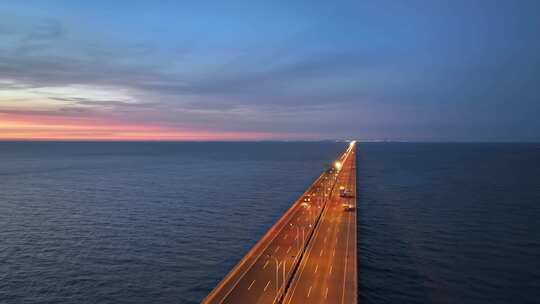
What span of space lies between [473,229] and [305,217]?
3725 cm

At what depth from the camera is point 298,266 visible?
54844mm

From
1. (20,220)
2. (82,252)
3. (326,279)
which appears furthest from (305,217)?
(20,220)

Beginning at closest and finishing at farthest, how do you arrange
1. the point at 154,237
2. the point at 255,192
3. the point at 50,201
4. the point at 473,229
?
the point at 154,237, the point at 473,229, the point at 50,201, the point at 255,192

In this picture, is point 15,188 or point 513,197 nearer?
point 513,197

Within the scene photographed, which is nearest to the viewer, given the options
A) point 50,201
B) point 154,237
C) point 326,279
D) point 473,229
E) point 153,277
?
point 326,279

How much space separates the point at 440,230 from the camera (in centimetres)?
8400

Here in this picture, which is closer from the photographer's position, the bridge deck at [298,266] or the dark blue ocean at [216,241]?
the bridge deck at [298,266]

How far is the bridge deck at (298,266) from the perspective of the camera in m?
Result: 45.7

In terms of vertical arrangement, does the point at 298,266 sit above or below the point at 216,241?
above

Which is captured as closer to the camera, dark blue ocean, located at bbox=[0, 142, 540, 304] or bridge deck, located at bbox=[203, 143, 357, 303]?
bridge deck, located at bbox=[203, 143, 357, 303]

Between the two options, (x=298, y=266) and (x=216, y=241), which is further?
(x=216, y=241)

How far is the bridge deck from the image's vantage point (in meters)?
45.7

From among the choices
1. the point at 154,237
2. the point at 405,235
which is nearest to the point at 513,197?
the point at 405,235

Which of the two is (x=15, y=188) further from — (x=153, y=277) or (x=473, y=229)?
(x=473, y=229)
